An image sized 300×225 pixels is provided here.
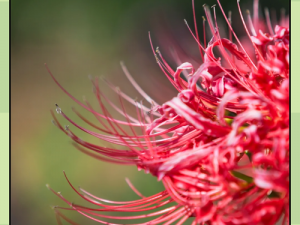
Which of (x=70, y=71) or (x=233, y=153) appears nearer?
(x=233, y=153)

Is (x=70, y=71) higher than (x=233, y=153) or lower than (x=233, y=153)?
higher

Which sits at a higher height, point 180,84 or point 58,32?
point 58,32

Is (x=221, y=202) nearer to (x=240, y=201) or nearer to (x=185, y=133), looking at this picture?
(x=240, y=201)

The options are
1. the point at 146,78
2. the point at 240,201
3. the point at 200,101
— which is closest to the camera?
the point at 240,201

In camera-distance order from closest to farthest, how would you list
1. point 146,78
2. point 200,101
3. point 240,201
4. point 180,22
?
point 240,201
point 200,101
point 146,78
point 180,22

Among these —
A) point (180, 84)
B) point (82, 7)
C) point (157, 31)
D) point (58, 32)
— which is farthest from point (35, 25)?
point (180, 84)

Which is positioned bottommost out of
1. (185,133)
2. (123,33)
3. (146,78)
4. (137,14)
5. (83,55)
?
(185,133)

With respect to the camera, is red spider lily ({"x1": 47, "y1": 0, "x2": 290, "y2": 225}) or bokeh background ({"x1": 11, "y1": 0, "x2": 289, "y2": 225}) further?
bokeh background ({"x1": 11, "y1": 0, "x2": 289, "y2": 225})

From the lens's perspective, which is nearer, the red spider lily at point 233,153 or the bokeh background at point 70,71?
the red spider lily at point 233,153
